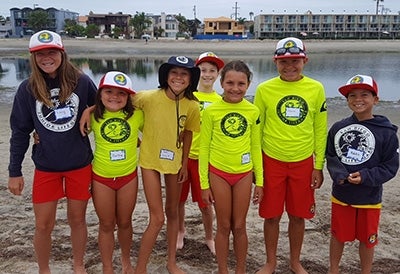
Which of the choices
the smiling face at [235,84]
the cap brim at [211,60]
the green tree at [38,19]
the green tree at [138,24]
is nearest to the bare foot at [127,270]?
the smiling face at [235,84]

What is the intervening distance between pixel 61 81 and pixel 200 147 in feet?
4.10

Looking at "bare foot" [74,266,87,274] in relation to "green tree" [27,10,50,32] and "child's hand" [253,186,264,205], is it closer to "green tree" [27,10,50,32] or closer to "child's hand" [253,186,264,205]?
"child's hand" [253,186,264,205]

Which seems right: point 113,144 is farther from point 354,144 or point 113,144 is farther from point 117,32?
point 117,32

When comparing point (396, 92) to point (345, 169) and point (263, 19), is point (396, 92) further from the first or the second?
point (263, 19)

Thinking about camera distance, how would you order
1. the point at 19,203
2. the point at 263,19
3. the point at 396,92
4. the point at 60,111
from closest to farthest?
the point at 60,111 < the point at 19,203 < the point at 396,92 < the point at 263,19

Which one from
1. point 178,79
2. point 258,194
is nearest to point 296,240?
point 258,194

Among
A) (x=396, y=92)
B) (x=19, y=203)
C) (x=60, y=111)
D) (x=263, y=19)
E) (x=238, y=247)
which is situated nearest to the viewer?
(x=60, y=111)

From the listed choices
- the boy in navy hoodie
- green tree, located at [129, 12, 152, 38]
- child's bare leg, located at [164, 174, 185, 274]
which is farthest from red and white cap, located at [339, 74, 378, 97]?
green tree, located at [129, 12, 152, 38]

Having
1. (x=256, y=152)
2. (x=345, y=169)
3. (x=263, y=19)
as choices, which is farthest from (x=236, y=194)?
(x=263, y=19)

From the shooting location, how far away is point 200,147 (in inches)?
139

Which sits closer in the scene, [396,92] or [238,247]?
[238,247]

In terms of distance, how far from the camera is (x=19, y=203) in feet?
18.0

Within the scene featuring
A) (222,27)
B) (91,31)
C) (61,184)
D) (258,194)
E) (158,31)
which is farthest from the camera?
(222,27)

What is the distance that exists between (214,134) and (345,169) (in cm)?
112
